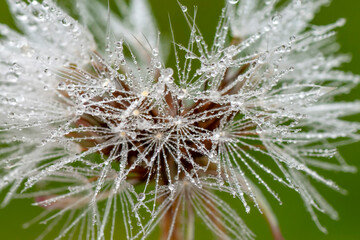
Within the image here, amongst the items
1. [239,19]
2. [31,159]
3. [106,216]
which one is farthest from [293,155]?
[31,159]

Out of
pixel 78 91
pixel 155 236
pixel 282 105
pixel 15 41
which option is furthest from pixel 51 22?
pixel 155 236

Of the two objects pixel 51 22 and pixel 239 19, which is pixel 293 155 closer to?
pixel 239 19

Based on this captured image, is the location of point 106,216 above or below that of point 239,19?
below

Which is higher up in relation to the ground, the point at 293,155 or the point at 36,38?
the point at 36,38

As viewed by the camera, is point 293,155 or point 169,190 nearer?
point 169,190

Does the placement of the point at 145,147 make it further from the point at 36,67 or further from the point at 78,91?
the point at 36,67

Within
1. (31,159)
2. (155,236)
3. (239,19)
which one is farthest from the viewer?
(155,236)

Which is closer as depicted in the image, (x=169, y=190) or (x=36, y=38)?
(x=169, y=190)

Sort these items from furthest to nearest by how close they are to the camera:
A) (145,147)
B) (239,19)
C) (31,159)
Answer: (239,19), (31,159), (145,147)

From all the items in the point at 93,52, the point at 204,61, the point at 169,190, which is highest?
the point at 93,52
